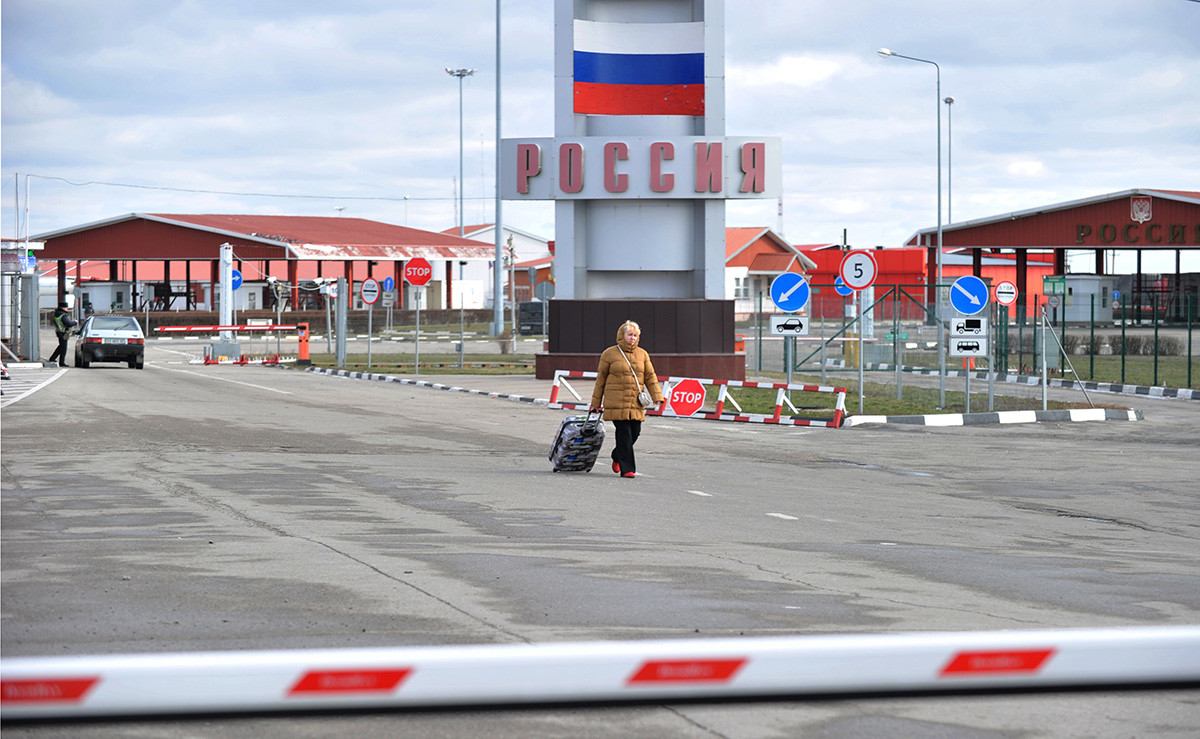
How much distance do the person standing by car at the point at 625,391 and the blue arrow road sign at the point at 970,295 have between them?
1017cm

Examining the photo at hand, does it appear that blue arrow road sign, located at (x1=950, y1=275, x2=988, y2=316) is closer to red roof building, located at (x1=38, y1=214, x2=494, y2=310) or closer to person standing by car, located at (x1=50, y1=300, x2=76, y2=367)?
person standing by car, located at (x1=50, y1=300, x2=76, y2=367)

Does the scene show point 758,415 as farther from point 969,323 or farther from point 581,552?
point 581,552

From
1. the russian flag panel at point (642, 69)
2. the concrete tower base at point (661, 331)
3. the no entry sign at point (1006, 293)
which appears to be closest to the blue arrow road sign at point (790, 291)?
the no entry sign at point (1006, 293)

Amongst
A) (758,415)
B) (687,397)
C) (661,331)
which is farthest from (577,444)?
(661,331)

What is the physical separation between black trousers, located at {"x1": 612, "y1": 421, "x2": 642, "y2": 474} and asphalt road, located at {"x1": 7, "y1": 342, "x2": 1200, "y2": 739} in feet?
0.85

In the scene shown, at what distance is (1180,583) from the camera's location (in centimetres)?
842

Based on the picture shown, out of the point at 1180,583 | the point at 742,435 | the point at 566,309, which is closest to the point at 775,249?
the point at 566,309

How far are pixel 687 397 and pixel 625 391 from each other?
31.7ft

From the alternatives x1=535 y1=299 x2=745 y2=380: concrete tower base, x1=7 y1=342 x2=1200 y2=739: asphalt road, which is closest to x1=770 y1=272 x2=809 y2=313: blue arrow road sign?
x1=7 y1=342 x2=1200 y2=739: asphalt road

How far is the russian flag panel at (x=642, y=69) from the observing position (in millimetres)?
31906

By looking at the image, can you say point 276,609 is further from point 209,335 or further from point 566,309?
point 209,335

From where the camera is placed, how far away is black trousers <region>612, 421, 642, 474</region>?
14.2m

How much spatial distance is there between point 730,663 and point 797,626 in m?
1.79

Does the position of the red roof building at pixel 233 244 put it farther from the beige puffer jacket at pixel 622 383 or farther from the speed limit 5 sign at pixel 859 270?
the beige puffer jacket at pixel 622 383
